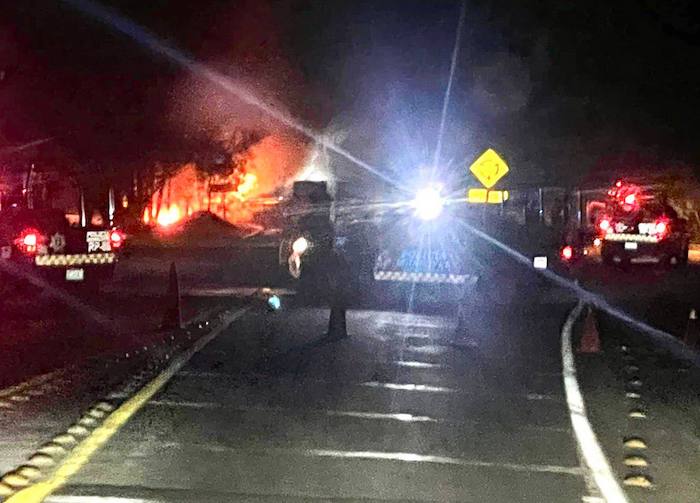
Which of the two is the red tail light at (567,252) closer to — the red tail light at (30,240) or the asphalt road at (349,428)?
the asphalt road at (349,428)

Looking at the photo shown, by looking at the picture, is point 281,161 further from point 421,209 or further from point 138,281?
point 421,209

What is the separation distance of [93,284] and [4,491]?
12.4 meters

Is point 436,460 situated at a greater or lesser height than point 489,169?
lesser

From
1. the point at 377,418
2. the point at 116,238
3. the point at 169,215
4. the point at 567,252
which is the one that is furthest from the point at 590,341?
the point at 169,215

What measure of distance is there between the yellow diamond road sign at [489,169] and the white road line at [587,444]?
40.6ft

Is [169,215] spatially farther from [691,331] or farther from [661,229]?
[691,331]

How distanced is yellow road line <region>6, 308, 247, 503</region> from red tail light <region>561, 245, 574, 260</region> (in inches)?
352

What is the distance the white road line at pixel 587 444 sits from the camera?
7.14 meters

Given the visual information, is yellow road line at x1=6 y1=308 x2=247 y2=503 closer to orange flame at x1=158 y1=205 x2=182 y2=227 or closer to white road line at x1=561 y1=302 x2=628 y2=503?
white road line at x1=561 y1=302 x2=628 y2=503

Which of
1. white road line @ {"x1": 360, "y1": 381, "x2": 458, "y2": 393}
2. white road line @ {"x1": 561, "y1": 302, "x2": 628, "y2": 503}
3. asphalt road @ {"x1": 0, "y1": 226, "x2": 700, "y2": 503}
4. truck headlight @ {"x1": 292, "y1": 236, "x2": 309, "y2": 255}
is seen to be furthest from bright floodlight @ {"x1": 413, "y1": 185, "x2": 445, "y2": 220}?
white road line @ {"x1": 360, "y1": 381, "x2": 458, "y2": 393}

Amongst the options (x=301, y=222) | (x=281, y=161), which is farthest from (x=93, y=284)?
(x=281, y=161)

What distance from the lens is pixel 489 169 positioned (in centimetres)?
2498

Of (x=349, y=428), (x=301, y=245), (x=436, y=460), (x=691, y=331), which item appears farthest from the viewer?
(x=301, y=245)

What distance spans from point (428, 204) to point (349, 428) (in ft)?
35.3
